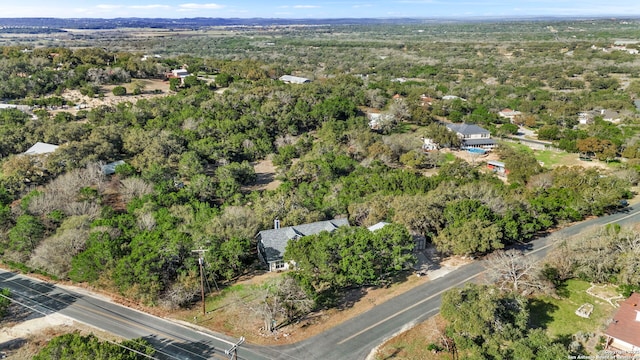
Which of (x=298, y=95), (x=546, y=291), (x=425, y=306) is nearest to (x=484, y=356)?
(x=425, y=306)

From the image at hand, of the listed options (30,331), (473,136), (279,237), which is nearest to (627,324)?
(279,237)

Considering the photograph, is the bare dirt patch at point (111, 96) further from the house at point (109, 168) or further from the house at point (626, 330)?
the house at point (626, 330)

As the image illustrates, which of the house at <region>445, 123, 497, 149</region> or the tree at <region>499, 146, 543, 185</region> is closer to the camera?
the tree at <region>499, 146, 543, 185</region>

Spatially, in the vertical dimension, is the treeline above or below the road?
above

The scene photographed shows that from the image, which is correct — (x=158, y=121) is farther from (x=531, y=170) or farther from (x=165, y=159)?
(x=531, y=170)

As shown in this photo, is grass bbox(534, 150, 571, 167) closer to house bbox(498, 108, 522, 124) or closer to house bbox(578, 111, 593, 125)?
house bbox(578, 111, 593, 125)

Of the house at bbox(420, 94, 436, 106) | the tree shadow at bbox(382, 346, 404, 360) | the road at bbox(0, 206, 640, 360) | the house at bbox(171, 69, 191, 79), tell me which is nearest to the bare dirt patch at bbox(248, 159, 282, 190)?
the road at bbox(0, 206, 640, 360)
